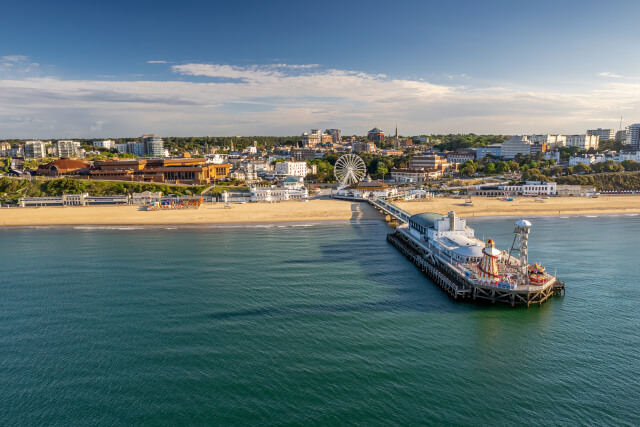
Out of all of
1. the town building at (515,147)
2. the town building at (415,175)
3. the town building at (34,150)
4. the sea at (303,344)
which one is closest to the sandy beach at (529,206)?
the town building at (415,175)

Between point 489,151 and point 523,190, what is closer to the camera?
point 523,190

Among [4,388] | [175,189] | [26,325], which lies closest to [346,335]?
[4,388]

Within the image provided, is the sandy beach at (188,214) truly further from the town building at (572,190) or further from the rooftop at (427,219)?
the town building at (572,190)

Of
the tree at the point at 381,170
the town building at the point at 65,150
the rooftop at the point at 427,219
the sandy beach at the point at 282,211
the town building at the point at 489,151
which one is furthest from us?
the town building at the point at 65,150

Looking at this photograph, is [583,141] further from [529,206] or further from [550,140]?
[529,206]

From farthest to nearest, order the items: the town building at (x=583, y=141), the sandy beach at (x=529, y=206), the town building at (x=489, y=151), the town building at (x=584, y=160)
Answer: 1. the town building at (x=583, y=141)
2. the town building at (x=489, y=151)
3. the town building at (x=584, y=160)
4. the sandy beach at (x=529, y=206)

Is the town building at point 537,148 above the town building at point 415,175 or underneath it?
above

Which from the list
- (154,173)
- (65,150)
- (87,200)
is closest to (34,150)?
(65,150)
